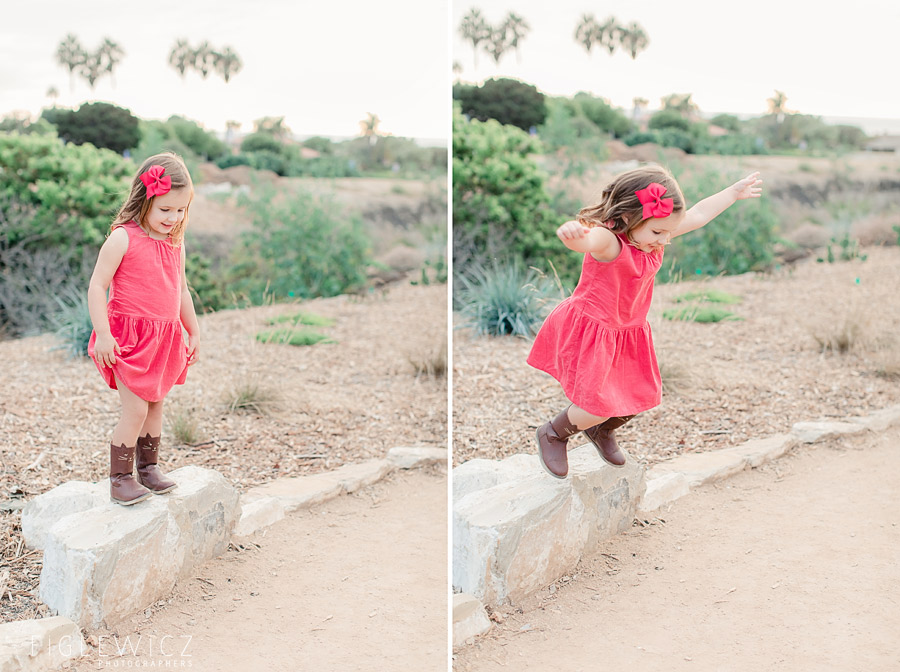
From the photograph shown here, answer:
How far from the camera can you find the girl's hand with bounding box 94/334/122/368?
8.89ft

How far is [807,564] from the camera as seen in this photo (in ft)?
10.6

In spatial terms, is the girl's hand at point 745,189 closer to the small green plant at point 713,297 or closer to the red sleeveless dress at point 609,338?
the red sleeveless dress at point 609,338

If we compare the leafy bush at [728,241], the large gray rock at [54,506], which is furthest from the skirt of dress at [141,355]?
the leafy bush at [728,241]

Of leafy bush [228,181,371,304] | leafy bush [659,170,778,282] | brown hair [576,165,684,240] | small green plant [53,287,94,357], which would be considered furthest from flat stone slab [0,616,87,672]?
leafy bush [659,170,778,282]

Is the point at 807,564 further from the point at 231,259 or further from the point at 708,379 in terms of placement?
the point at 231,259

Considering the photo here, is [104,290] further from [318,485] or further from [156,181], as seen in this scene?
[318,485]

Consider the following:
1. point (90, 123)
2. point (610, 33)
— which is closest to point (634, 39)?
point (610, 33)

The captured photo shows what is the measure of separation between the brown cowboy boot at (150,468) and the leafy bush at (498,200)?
4.48 meters

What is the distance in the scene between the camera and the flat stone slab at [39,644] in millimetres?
2512

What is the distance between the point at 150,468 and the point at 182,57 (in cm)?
631

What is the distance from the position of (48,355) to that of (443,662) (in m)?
4.24

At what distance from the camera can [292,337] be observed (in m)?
6.66

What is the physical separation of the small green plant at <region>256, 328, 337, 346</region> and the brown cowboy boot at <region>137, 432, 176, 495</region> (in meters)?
3.34

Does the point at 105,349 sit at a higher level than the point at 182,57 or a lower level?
lower
